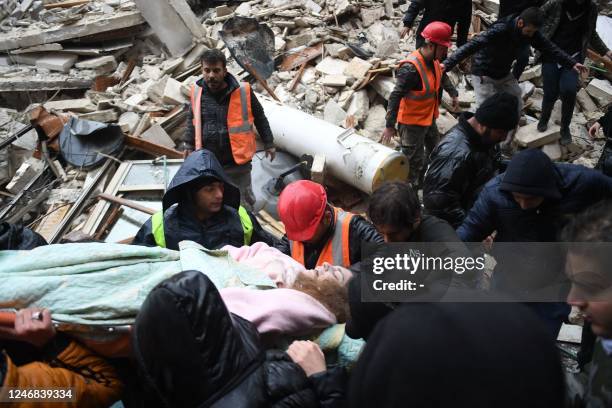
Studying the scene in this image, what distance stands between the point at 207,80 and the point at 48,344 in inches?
125

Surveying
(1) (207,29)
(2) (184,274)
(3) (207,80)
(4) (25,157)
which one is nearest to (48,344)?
(2) (184,274)

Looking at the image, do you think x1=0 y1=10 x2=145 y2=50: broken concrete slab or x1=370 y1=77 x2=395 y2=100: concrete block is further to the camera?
x1=0 y1=10 x2=145 y2=50: broken concrete slab

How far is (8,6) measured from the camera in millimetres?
9547

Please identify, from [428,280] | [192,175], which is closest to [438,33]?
[192,175]

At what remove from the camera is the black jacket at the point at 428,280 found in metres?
1.82

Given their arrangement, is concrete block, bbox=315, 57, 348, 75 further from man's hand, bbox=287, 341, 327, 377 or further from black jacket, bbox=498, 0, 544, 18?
man's hand, bbox=287, 341, 327, 377

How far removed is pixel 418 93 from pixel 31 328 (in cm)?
417

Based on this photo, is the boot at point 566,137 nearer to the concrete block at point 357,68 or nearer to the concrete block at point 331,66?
the concrete block at point 357,68

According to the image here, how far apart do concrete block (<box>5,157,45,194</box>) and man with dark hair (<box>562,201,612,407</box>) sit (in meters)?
6.55

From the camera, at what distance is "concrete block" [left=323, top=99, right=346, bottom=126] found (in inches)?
247

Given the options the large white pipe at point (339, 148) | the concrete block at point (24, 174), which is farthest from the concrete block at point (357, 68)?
the concrete block at point (24, 174)

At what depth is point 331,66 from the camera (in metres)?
7.06

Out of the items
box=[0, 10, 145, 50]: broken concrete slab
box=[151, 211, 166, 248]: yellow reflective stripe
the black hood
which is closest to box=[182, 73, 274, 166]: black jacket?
the black hood

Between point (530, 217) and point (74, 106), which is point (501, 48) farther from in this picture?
point (74, 106)
